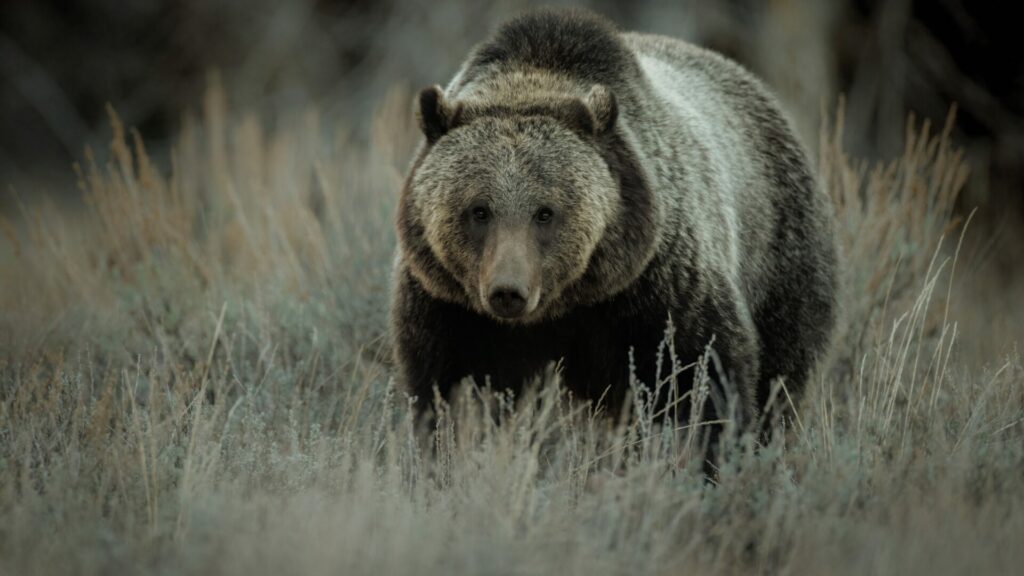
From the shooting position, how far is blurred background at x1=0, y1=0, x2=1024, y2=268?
11.1 m

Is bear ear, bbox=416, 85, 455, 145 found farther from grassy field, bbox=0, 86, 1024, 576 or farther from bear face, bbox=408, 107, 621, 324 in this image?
grassy field, bbox=0, 86, 1024, 576

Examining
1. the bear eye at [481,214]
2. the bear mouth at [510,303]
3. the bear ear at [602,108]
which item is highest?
the bear ear at [602,108]

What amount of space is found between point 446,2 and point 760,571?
31.9 ft

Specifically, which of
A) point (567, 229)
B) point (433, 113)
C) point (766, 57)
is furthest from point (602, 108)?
point (766, 57)

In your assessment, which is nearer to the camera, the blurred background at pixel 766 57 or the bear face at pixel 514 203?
the bear face at pixel 514 203

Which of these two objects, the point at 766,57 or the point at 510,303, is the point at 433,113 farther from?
the point at 766,57

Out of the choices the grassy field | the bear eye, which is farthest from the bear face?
the grassy field

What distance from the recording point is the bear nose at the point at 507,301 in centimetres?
420

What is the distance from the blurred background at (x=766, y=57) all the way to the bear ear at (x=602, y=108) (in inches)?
182

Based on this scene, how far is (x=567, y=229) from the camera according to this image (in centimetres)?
454

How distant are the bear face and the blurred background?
4.77 meters

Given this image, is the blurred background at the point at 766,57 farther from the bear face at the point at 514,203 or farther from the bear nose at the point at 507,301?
the bear nose at the point at 507,301

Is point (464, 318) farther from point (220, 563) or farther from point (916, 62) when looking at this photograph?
point (916, 62)

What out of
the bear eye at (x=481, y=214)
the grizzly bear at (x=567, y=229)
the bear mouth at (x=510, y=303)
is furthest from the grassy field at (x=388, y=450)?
the bear eye at (x=481, y=214)
